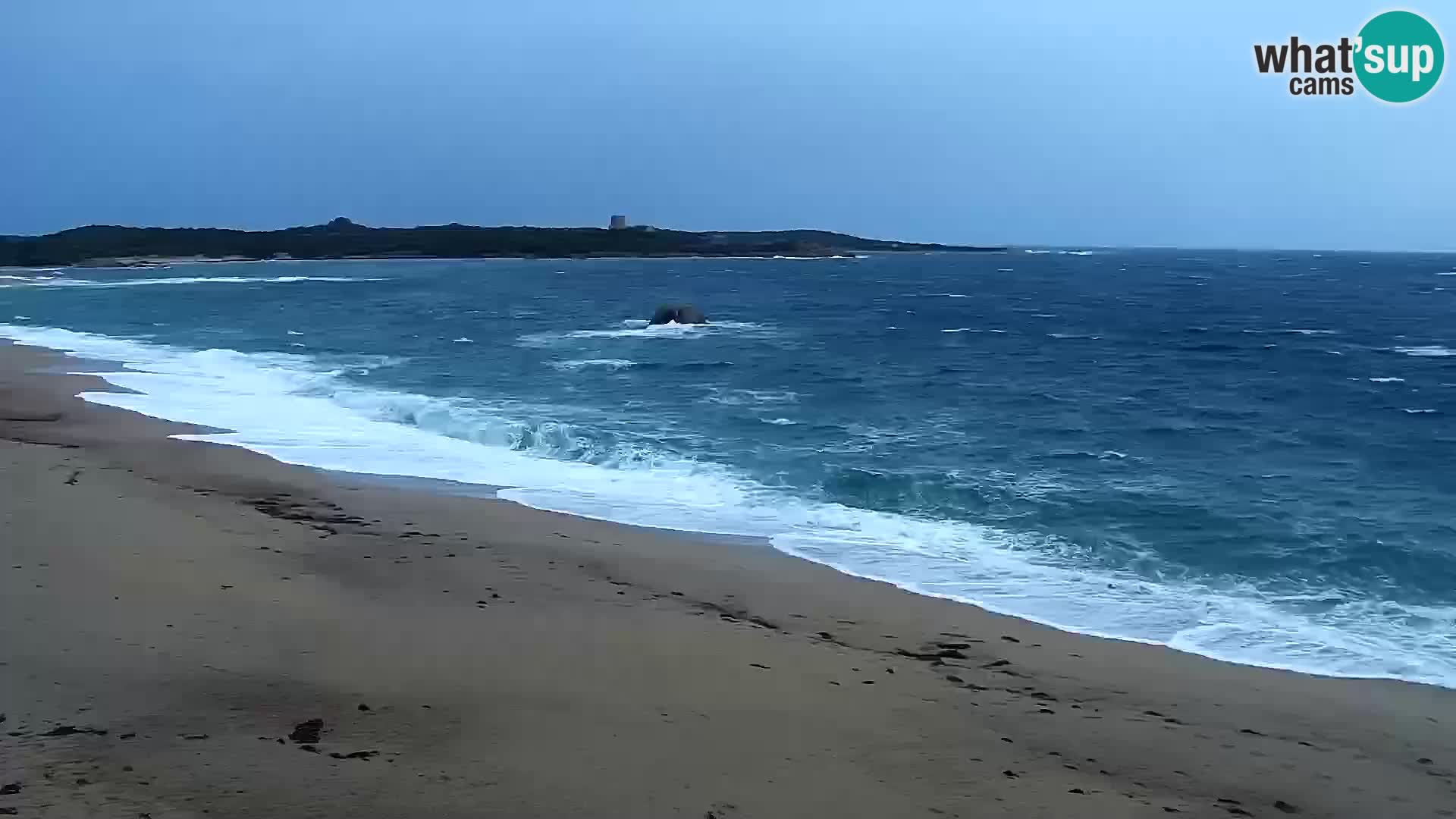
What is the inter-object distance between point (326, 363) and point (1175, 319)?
1492 inches

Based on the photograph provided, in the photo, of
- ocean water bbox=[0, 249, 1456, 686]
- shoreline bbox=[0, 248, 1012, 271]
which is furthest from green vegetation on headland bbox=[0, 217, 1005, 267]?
ocean water bbox=[0, 249, 1456, 686]

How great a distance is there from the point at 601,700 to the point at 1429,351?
36259 millimetres

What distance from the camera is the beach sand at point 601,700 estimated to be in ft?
18.2

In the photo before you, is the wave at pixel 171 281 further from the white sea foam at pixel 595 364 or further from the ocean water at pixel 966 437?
the white sea foam at pixel 595 364

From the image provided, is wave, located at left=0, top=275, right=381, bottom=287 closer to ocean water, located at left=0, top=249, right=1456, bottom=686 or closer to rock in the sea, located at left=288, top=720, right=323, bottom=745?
ocean water, located at left=0, top=249, right=1456, bottom=686

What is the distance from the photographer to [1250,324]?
45.4 metres

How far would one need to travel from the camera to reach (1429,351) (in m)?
33.9

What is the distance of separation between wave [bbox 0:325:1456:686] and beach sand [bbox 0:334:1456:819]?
628mm

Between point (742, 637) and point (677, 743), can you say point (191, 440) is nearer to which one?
point (742, 637)

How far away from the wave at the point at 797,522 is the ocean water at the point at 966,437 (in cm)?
5

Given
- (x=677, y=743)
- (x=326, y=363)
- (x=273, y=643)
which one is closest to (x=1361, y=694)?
(x=677, y=743)

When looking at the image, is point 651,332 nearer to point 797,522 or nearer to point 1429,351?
point 1429,351

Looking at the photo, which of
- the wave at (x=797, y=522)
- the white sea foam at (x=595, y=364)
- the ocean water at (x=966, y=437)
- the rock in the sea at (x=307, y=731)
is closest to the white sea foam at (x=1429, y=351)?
the ocean water at (x=966, y=437)

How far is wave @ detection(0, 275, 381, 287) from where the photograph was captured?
77.8 m
